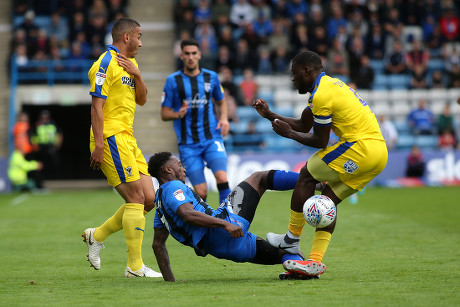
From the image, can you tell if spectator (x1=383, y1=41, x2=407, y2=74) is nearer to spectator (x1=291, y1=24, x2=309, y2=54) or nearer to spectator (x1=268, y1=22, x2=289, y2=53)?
spectator (x1=291, y1=24, x2=309, y2=54)

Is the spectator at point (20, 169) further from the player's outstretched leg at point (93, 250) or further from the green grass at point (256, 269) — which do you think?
the player's outstretched leg at point (93, 250)

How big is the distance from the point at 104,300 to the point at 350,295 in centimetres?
187

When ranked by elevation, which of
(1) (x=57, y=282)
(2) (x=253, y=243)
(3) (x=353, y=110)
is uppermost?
(3) (x=353, y=110)

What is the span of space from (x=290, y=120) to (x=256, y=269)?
157 cm

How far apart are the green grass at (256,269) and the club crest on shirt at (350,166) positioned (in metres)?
0.95

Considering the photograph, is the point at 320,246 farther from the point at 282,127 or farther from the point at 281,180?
the point at 282,127

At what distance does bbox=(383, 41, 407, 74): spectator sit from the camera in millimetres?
22484

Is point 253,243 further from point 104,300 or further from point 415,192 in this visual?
point 415,192

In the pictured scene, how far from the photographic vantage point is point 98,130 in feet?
22.8

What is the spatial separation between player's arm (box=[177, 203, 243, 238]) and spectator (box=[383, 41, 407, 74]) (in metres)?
17.4

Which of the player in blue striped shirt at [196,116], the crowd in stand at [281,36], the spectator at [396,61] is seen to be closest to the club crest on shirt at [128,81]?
the player in blue striped shirt at [196,116]

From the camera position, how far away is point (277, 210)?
14.0m

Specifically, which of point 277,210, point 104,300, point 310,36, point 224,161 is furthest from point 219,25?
point 104,300

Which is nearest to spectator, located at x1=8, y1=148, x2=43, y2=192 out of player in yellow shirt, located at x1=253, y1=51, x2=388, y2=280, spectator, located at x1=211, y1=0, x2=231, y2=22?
spectator, located at x1=211, y1=0, x2=231, y2=22
